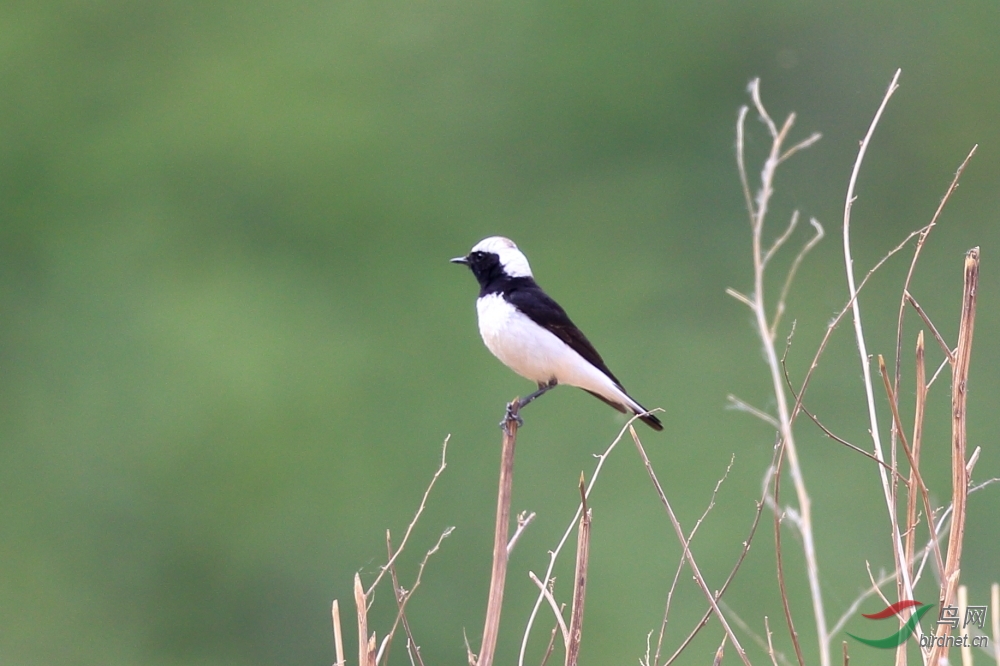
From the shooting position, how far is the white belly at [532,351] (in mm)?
4879

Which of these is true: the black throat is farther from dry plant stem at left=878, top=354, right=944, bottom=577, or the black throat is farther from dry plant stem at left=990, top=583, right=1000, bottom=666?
dry plant stem at left=990, top=583, right=1000, bottom=666

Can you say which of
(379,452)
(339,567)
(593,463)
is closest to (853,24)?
(593,463)

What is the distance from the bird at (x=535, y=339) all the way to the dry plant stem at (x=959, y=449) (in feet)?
7.77

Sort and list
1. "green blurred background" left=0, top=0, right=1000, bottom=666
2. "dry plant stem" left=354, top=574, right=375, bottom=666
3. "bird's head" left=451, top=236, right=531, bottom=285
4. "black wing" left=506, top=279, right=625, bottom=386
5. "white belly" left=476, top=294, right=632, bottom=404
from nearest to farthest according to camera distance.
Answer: "dry plant stem" left=354, top=574, right=375, bottom=666 < "white belly" left=476, top=294, right=632, bottom=404 < "black wing" left=506, top=279, right=625, bottom=386 < "bird's head" left=451, top=236, right=531, bottom=285 < "green blurred background" left=0, top=0, right=1000, bottom=666

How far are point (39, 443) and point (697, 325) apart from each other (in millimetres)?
10439

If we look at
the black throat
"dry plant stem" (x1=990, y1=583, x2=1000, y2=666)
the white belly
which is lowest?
"dry plant stem" (x1=990, y1=583, x2=1000, y2=666)

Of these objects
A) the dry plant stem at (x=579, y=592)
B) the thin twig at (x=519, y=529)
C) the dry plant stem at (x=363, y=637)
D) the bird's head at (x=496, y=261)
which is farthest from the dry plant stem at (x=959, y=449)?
the bird's head at (x=496, y=261)

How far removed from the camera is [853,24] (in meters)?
21.2

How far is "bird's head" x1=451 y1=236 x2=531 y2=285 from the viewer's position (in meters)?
5.41

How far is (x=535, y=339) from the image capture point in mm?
4930

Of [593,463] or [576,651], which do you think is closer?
[576,651]

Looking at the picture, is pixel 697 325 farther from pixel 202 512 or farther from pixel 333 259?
pixel 202 512
